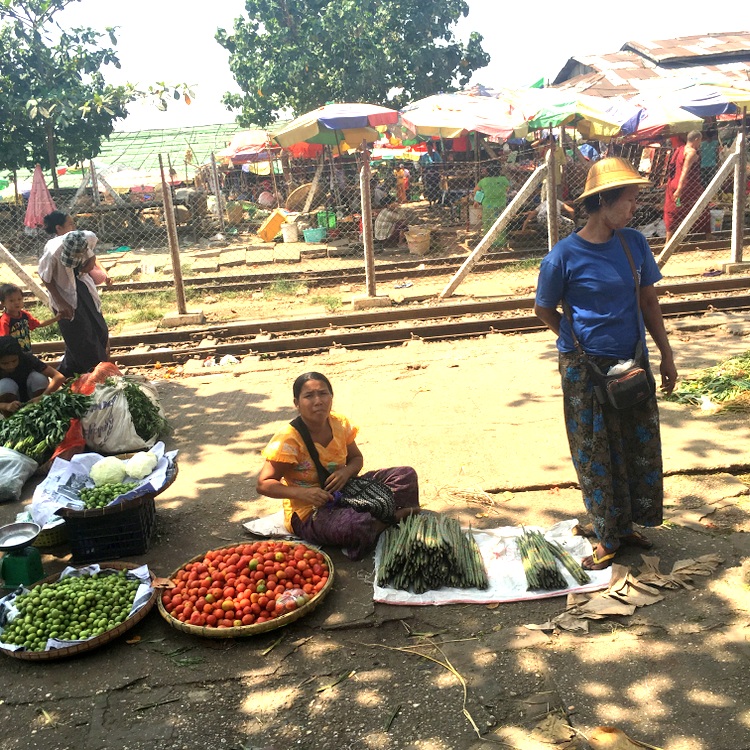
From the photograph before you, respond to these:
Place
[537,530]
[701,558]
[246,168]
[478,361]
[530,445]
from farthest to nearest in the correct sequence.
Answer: [246,168] < [478,361] < [530,445] < [537,530] < [701,558]

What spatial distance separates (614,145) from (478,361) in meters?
13.3

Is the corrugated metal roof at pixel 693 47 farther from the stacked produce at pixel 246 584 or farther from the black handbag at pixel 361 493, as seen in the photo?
the stacked produce at pixel 246 584

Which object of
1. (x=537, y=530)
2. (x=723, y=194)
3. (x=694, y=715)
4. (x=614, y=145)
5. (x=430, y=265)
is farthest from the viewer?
(x=614, y=145)

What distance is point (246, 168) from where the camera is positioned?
27.1 metres

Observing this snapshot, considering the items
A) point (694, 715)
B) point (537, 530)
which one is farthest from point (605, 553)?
point (694, 715)

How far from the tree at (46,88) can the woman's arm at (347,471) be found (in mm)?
18404

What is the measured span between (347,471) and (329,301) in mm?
7087

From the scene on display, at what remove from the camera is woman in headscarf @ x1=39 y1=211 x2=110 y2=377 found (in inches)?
262

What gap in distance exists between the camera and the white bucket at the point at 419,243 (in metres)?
14.6

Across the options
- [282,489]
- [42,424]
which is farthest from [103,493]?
[42,424]

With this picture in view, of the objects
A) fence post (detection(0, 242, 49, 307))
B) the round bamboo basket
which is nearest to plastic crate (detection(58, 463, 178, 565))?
fence post (detection(0, 242, 49, 307))

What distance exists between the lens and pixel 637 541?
4.14m

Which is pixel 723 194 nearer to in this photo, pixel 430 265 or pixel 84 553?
pixel 430 265

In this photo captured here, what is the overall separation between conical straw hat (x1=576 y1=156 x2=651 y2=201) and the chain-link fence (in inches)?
241
